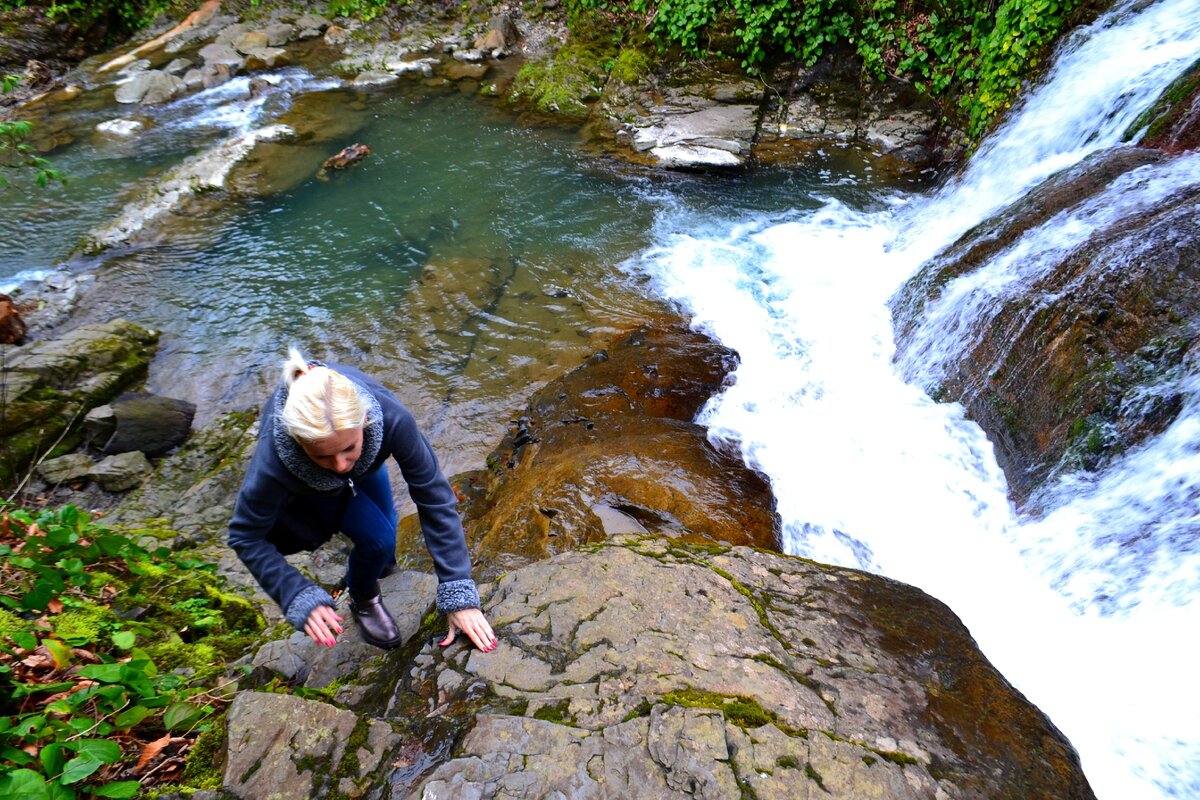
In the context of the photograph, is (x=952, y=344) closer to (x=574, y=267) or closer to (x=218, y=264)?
(x=574, y=267)

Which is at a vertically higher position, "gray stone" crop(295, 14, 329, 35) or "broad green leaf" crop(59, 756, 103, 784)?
"gray stone" crop(295, 14, 329, 35)

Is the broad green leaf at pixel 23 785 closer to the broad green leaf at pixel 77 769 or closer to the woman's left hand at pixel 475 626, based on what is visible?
the broad green leaf at pixel 77 769

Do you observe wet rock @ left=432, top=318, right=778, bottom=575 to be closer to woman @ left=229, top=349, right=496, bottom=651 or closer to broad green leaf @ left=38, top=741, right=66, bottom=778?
woman @ left=229, top=349, right=496, bottom=651

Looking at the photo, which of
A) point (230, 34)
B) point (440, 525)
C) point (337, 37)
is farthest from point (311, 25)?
point (440, 525)

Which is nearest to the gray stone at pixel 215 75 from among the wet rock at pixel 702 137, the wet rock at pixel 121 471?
the wet rock at pixel 702 137

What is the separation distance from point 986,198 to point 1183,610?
5.33 m

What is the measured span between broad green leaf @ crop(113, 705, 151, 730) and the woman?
2.02ft

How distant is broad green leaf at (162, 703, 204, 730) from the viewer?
2.38 metres

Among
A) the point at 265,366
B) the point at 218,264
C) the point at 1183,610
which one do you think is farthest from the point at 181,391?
the point at 1183,610

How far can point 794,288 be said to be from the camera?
24.0ft

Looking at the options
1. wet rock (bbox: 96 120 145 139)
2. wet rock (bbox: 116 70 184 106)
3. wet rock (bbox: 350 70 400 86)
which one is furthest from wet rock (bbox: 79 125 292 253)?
wet rock (bbox: 116 70 184 106)

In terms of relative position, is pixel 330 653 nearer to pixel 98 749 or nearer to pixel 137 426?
pixel 98 749

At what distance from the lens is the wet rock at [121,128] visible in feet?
38.0

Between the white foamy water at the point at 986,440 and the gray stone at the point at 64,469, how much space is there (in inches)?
212
